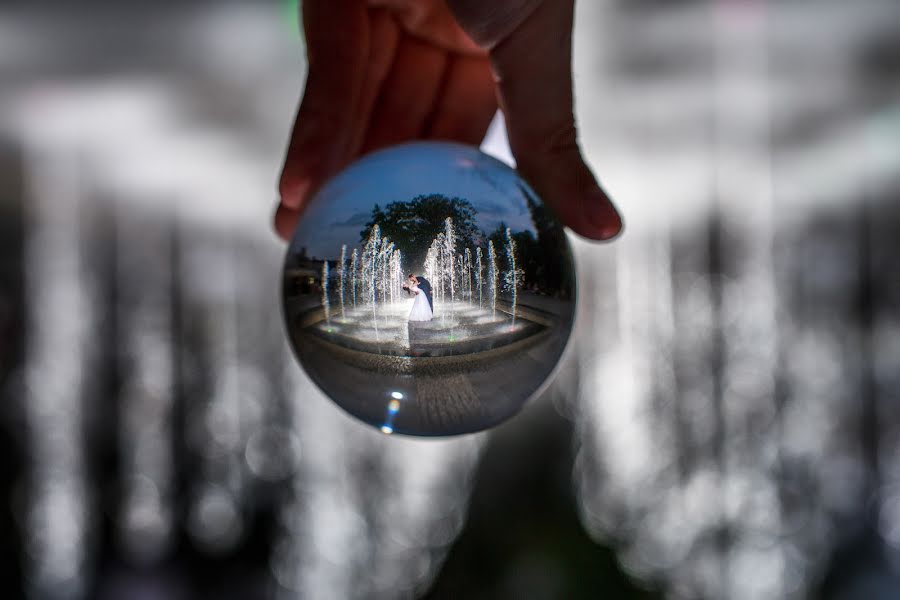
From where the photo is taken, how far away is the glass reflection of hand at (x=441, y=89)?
42cm

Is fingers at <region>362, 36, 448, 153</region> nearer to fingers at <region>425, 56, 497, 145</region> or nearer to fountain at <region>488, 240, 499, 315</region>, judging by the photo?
fingers at <region>425, 56, 497, 145</region>

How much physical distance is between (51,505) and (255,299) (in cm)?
113

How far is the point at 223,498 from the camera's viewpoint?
10.3 ft

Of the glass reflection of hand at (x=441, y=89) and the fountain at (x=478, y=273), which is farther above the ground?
the glass reflection of hand at (x=441, y=89)

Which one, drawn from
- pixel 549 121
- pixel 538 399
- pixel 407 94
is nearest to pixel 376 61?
pixel 407 94

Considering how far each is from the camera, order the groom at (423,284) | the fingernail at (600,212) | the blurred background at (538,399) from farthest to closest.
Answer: the blurred background at (538,399) → the fingernail at (600,212) → the groom at (423,284)

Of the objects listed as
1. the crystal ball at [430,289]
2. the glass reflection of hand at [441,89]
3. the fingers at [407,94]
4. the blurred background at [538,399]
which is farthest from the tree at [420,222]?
the blurred background at [538,399]

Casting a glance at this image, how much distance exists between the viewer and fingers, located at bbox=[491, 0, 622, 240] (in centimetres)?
42

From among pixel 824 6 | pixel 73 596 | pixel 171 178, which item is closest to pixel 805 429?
pixel 824 6

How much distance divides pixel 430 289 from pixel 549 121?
0.15 meters

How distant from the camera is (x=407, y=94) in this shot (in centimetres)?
56

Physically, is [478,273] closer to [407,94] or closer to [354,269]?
[354,269]

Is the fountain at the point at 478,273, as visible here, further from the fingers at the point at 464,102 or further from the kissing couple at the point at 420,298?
the fingers at the point at 464,102

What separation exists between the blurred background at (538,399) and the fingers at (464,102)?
1.17 meters
